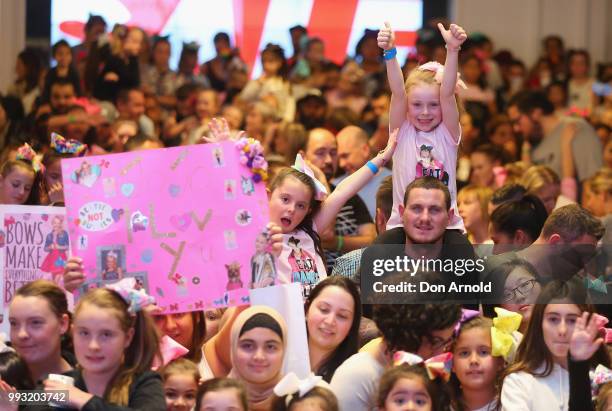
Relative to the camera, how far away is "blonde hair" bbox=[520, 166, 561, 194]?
8.35 m

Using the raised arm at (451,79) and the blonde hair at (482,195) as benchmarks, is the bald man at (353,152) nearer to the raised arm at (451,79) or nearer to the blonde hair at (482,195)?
the blonde hair at (482,195)

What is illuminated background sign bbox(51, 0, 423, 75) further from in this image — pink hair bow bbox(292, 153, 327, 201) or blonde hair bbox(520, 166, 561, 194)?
pink hair bow bbox(292, 153, 327, 201)

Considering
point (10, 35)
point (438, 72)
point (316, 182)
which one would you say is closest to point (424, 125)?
point (438, 72)

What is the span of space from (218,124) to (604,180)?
119 inches

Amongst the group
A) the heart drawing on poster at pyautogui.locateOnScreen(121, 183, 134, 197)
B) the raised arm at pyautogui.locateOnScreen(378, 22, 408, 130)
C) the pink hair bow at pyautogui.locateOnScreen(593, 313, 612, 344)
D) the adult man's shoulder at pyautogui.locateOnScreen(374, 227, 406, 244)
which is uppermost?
the raised arm at pyautogui.locateOnScreen(378, 22, 408, 130)

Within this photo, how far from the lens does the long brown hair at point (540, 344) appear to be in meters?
5.34

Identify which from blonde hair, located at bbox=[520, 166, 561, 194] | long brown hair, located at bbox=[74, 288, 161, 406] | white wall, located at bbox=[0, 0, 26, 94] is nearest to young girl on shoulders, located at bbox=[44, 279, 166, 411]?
long brown hair, located at bbox=[74, 288, 161, 406]

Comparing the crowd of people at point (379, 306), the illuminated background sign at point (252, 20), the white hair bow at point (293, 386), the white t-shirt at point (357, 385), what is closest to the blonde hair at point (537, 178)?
the crowd of people at point (379, 306)

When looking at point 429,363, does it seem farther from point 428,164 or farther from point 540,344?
point 428,164

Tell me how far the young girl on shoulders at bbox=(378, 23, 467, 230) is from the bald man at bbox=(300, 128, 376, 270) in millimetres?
646

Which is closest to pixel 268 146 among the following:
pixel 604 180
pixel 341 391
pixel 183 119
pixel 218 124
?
pixel 183 119

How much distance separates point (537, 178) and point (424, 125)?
2108mm

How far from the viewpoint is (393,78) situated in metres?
6.38

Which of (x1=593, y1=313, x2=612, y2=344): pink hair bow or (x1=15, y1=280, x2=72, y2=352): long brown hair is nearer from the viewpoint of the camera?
(x1=593, y1=313, x2=612, y2=344): pink hair bow
